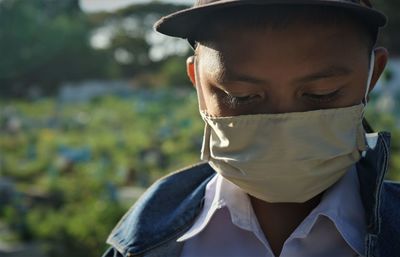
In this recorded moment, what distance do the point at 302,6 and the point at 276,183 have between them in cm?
34

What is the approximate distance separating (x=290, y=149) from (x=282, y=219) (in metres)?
0.19

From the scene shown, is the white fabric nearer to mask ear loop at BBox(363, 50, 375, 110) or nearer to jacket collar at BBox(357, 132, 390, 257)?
jacket collar at BBox(357, 132, 390, 257)

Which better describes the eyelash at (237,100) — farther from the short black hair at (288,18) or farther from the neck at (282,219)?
the neck at (282,219)

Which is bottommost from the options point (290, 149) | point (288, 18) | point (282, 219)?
point (282, 219)

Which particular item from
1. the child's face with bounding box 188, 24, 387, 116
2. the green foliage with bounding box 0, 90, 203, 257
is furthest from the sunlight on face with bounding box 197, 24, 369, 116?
the green foliage with bounding box 0, 90, 203, 257

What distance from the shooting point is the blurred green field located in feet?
19.0

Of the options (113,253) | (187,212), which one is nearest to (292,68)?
(187,212)

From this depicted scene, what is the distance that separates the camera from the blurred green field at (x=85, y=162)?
229 inches

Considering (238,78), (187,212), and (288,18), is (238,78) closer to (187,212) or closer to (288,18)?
(288,18)

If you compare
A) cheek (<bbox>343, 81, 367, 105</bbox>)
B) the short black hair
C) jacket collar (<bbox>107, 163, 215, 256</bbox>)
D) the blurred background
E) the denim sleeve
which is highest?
the short black hair

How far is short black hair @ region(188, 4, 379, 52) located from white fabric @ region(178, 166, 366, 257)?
1.01 feet

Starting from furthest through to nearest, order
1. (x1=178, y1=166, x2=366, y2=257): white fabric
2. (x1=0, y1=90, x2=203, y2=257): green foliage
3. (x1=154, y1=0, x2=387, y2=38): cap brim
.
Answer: (x1=0, y1=90, x2=203, y2=257): green foliage, (x1=178, y1=166, x2=366, y2=257): white fabric, (x1=154, y1=0, x2=387, y2=38): cap brim

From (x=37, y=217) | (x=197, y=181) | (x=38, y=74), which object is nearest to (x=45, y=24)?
(x=38, y=74)

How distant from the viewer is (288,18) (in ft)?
4.15
